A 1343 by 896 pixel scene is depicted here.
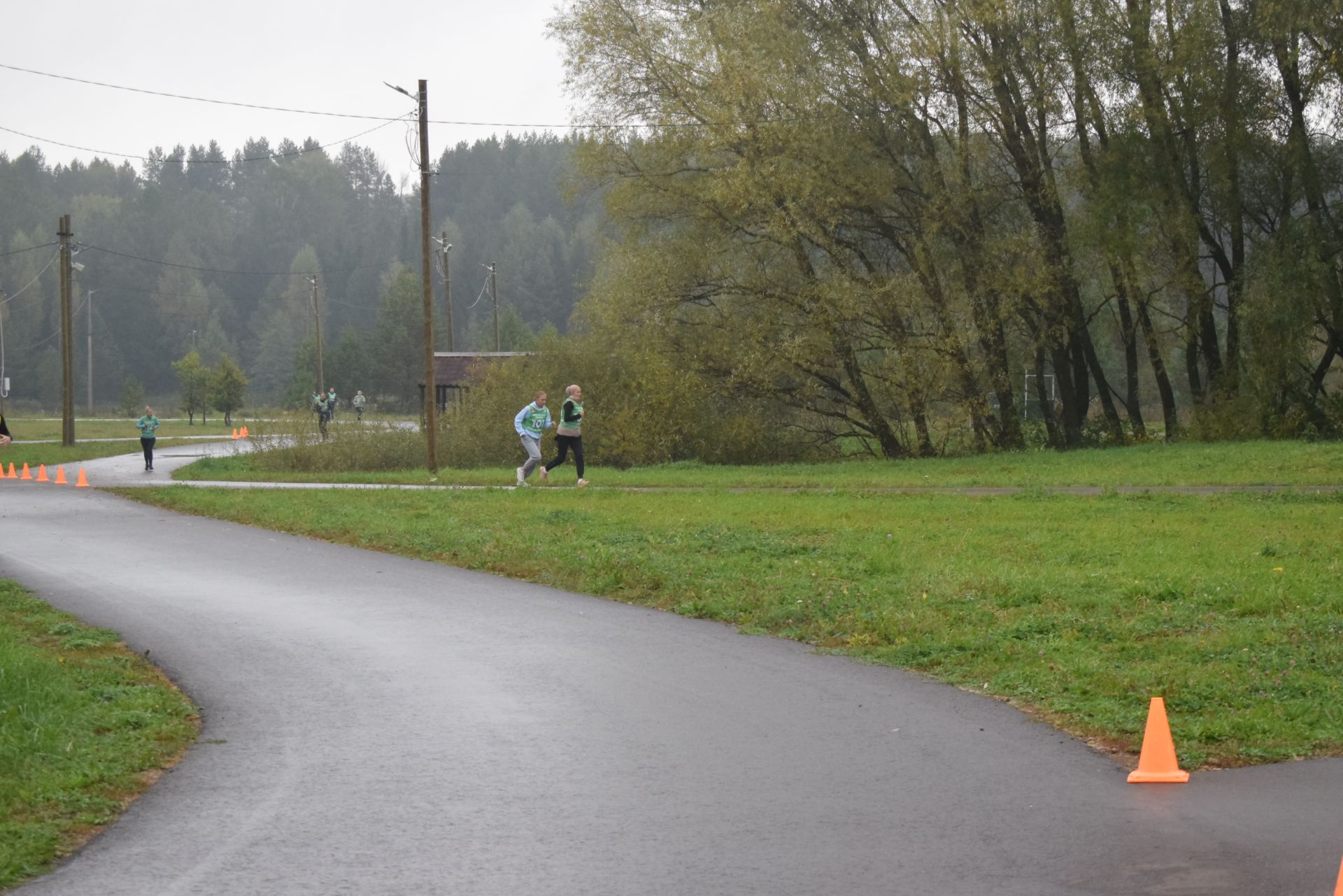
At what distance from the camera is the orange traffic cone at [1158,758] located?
6742mm

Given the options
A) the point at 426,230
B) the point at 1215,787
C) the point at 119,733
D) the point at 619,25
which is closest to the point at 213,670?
the point at 119,733

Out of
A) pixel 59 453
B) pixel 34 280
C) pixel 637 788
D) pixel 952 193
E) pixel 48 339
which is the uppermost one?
pixel 34 280

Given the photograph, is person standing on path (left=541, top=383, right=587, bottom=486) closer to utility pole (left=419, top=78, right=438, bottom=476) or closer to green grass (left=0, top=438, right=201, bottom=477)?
utility pole (left=419, top=78, right=438, bottom=476)

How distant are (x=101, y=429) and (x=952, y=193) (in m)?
53.9

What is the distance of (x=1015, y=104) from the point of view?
35.9 metres

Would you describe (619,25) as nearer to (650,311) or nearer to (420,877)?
(650,311)

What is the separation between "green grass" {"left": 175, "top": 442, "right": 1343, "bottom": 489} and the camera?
83.0ft

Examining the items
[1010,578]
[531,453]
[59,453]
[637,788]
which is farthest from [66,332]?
[637,788]

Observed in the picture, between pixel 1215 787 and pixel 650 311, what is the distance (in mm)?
30503

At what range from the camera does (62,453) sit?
4688cm

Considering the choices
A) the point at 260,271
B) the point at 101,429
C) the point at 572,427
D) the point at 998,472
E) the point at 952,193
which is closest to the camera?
the point at 572,427

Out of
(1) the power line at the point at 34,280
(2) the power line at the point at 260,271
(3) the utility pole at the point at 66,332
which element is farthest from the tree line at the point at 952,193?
(2) the power line at the point at 260,271

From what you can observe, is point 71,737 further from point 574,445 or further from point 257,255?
point 257,255

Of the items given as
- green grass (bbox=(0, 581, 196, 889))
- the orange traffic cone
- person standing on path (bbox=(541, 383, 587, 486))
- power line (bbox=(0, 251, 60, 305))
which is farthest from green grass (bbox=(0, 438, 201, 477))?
power line (bbox=(0, 251, 60, 305))
